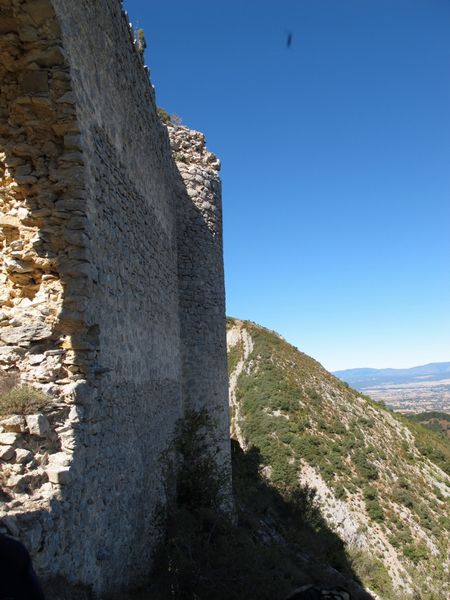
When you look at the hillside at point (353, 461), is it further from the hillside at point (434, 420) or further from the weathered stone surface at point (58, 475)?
the hillside at point (434, 420)

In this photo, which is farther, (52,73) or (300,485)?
(300,485)

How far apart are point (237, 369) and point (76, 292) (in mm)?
27815

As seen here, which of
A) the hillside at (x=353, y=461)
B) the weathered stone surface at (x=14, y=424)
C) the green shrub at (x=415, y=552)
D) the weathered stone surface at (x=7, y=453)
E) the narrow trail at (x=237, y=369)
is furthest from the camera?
the narrow trail at (x=237, y=369)

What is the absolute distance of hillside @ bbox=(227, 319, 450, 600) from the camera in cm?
1895

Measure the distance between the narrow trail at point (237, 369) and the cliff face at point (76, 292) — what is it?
2023cm

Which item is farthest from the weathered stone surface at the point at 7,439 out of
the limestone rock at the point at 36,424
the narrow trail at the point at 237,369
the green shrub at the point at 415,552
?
the narrow trail at the point at 237,369

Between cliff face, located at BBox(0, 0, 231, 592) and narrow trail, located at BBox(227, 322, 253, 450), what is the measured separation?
20228 mm

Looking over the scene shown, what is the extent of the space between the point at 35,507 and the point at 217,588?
12.1 feet

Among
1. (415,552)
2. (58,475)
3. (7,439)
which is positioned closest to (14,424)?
(7,439)

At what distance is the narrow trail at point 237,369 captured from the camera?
88.8 ft

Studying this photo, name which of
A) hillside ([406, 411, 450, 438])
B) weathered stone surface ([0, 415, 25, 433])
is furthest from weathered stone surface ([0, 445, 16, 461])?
hillside ([406, 411, 450, 438])

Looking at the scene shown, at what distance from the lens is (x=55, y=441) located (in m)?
4.02

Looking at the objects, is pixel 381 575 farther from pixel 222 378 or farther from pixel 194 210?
pixel 194 210

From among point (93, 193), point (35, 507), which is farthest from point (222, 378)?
point (35, 507)
